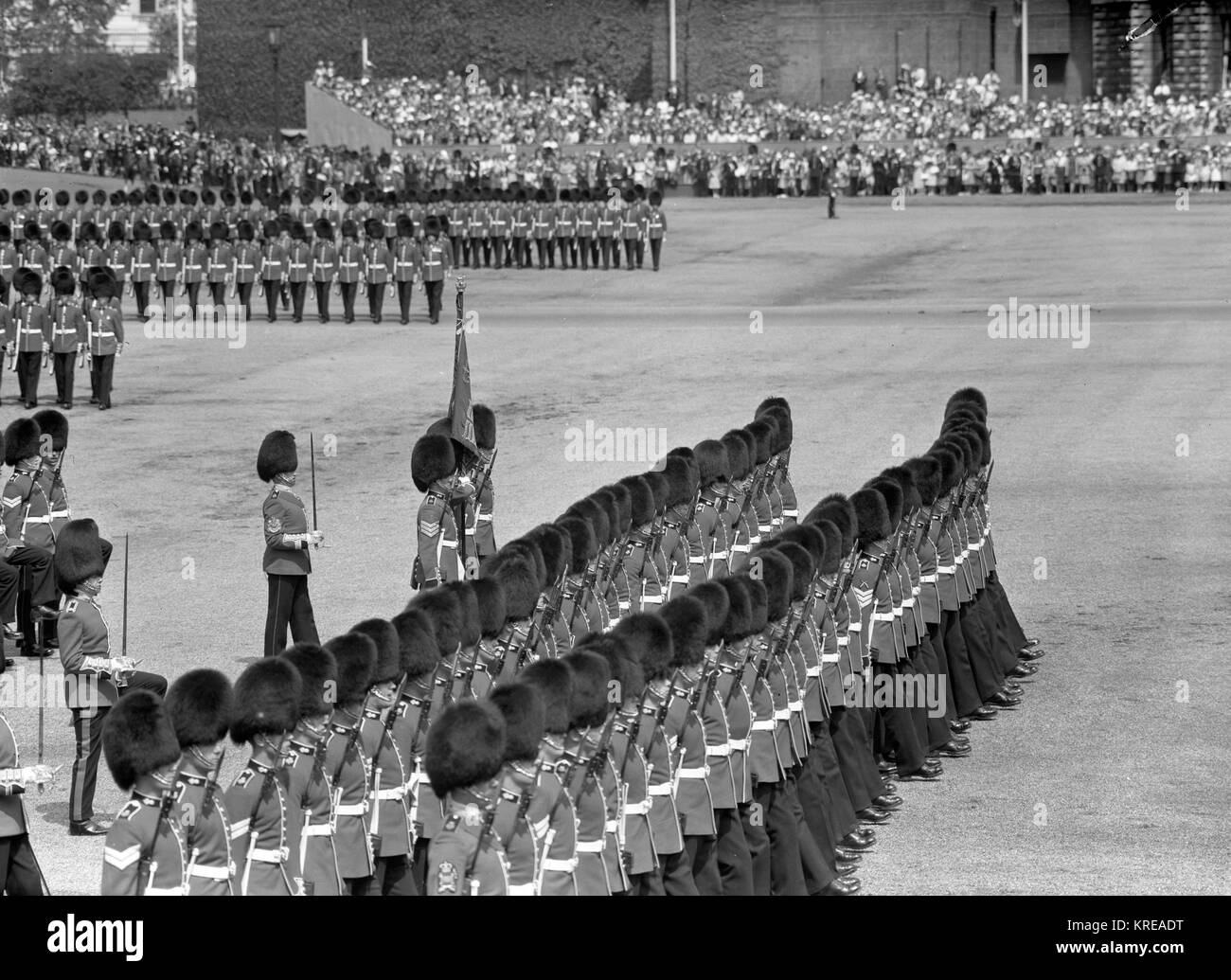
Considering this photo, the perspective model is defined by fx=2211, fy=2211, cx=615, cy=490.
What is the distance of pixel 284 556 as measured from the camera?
37.9 feet

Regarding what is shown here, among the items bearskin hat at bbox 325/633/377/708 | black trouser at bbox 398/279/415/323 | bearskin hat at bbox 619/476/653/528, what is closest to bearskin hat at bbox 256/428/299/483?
bearskin hat at bbox 619/476/653/528

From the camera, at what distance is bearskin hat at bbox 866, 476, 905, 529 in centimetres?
1052

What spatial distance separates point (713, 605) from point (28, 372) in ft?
41.7

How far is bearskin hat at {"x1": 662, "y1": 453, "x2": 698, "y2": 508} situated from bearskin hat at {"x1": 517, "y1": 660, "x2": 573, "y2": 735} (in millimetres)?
4289

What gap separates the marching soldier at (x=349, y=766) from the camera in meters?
7.65

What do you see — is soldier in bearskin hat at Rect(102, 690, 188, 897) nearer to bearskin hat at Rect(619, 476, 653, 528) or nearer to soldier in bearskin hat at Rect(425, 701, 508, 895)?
soldier in bearskin hat at Rect(425, 701, 508, 895)

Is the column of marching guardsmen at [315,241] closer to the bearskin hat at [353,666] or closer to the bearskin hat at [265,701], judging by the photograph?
the bearskin hat at [353,666]

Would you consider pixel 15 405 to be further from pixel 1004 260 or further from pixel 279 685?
pixel 1004 260

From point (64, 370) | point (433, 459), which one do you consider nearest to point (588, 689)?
point (433, 459)

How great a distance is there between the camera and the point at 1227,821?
9266 mm

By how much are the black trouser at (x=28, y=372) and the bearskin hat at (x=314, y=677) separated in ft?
42.1

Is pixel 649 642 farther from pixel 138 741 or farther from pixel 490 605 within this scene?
pixel 138 741

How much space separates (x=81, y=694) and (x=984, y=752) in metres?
4.19

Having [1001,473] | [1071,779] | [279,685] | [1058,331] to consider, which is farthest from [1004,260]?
[279,685]
